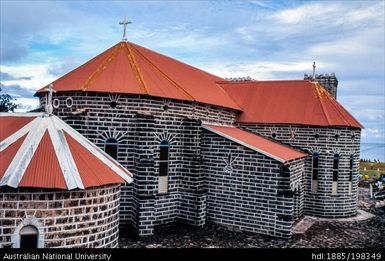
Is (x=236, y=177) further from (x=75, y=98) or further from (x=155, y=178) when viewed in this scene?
(x=75, y=98)

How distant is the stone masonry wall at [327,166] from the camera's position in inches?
826

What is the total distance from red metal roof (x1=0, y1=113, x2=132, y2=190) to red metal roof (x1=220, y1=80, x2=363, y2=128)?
1301 cm

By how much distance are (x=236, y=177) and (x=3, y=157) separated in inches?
380

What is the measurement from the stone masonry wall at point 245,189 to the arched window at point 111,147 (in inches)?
163

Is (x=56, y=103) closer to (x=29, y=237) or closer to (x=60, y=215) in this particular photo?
(x=60, y=215)

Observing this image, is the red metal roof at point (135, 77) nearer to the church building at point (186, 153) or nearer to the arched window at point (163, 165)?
the church building at point (186, 153)

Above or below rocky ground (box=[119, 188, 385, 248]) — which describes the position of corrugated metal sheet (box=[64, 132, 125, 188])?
above

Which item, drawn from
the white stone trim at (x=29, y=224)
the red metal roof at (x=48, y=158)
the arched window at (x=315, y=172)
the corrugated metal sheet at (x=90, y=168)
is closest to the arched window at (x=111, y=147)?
the red metal roof at (x=48, y=158)

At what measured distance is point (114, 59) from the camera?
17.9 meters

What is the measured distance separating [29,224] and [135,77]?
28.1 feet

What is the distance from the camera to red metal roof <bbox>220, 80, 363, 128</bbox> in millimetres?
21942

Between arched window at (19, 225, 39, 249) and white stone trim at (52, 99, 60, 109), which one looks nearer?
arched window at (19, 225, 39, 249)

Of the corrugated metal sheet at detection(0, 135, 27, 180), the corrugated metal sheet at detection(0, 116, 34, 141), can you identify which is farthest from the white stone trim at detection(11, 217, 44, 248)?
the corrugated metal sheet at detection(0, 116, 34, 141)

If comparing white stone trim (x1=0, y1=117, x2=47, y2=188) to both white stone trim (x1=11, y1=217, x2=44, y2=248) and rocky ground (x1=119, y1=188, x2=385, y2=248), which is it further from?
rocky ground (x1=119, y1=188, x2=385, y2=248)
